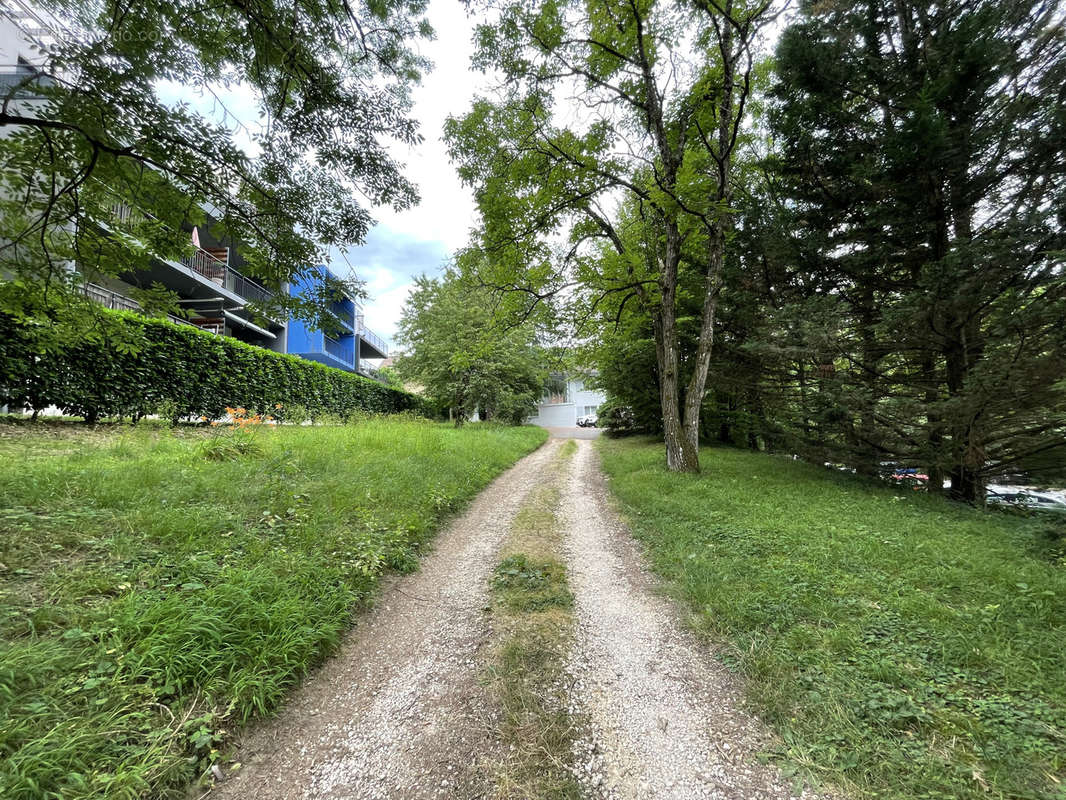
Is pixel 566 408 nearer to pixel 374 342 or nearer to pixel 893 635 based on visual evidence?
pixel 374 342

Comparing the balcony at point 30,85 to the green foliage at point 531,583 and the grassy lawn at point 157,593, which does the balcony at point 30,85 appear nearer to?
the grassy lawn at point 157,593

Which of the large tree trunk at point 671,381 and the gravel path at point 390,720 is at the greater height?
the large tree trunk at point 671,381

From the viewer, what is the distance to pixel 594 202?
28.5ft

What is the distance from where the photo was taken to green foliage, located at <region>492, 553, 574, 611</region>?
11.0 ft

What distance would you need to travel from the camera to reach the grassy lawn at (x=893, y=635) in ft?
5.71

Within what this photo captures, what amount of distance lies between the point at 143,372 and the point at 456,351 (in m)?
10.3

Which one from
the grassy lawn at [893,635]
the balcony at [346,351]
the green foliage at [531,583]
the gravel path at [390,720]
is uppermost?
the balcony at [346,351]

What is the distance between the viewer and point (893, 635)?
2.57 metres

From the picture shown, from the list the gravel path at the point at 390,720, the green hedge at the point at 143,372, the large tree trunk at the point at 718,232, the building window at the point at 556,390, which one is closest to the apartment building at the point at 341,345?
the green hedge at the point at 143,372

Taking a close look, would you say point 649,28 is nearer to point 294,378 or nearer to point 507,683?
point 507,683

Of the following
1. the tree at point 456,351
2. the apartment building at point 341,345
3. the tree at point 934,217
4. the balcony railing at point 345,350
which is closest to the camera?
the tree at point 934,217

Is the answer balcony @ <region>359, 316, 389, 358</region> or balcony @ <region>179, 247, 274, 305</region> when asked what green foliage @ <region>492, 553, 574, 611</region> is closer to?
balcony @ <region>179, 247, 274, 305</region>

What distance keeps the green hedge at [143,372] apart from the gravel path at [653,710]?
5.33 m

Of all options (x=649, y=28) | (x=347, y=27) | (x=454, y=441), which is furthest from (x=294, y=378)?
(x=649, y=28)
